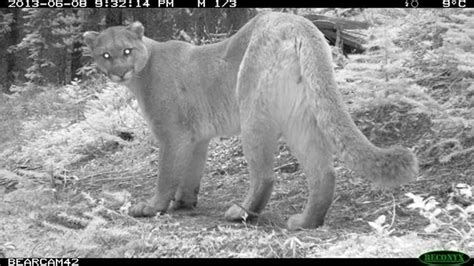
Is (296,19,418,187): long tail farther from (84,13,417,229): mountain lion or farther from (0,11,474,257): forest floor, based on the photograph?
(0,11,474,257): forest floor

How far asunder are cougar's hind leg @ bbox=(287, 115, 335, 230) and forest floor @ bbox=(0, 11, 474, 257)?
131 millimetres

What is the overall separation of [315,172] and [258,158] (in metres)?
0.53

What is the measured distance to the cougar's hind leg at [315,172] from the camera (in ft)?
18.2

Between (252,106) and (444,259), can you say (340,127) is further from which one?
(444,259)

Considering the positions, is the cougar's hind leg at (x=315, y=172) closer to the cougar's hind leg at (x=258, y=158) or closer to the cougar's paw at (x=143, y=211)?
the cougar's hind leg at (x=258, y=158)

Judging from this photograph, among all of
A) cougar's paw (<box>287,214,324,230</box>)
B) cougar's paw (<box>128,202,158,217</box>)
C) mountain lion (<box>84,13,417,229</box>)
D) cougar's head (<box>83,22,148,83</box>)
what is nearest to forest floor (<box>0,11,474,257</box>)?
cougar's paw (<box>287,214,324,230</box>)

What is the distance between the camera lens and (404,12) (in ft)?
32.9

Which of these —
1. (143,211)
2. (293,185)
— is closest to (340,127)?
(293,185)

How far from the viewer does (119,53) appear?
6.75 meters

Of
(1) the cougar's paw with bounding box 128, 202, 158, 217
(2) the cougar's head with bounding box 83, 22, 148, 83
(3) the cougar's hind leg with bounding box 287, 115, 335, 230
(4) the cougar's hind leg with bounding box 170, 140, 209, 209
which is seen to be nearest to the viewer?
(3) the cougar's hind leg with bounding box 287, 115, 335, 230

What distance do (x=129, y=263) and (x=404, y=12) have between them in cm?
678

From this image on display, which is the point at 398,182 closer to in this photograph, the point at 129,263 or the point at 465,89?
the point at 129,263

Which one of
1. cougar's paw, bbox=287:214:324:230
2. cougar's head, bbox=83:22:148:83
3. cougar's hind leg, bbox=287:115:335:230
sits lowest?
cougar's paw, bbox=287:214:324:230

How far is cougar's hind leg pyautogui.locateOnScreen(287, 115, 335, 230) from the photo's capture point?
554cm
